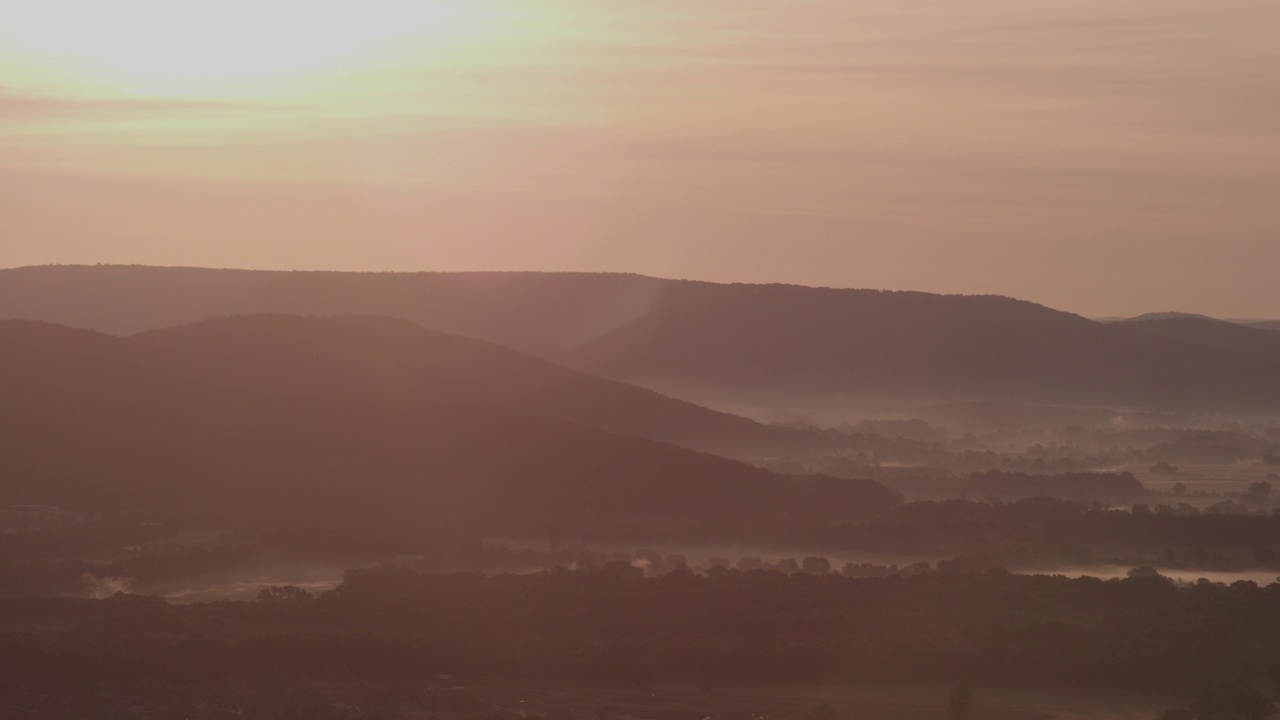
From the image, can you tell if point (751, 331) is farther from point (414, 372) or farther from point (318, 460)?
point (318, 460)

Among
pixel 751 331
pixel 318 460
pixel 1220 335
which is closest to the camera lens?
pixel 318 460

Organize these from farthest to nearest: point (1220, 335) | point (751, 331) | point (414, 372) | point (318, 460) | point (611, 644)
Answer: point (1220, 335) → point (751, 331) → point (414, 372) → point (318, 460) → point (611, 644)

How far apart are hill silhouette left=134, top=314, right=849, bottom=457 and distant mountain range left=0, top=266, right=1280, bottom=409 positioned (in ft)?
159

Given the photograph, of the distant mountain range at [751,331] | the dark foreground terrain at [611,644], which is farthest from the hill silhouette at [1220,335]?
the dark foreground terrain at [611,644]

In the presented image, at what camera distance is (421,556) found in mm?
53094

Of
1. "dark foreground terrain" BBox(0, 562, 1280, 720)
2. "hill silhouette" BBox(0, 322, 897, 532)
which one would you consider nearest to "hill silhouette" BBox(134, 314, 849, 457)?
"hill silhouette" BBox(0, 322, 897, 532)

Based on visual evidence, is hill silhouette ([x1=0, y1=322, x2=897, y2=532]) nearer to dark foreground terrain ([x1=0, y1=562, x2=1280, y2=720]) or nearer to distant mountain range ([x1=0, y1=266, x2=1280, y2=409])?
dark foreground terrain ([x1=0, y1=562, x2=1280, y2=720])

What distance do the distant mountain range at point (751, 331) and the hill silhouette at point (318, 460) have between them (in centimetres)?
6987

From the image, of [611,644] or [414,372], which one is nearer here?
[611,644]

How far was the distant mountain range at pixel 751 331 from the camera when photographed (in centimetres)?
14612

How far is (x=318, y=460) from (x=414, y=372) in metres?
19.4

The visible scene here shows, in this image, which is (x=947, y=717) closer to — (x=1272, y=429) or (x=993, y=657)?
(x=993, y=657)

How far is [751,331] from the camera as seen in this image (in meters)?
157

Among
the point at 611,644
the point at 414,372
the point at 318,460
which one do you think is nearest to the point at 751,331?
the point at 414,372
